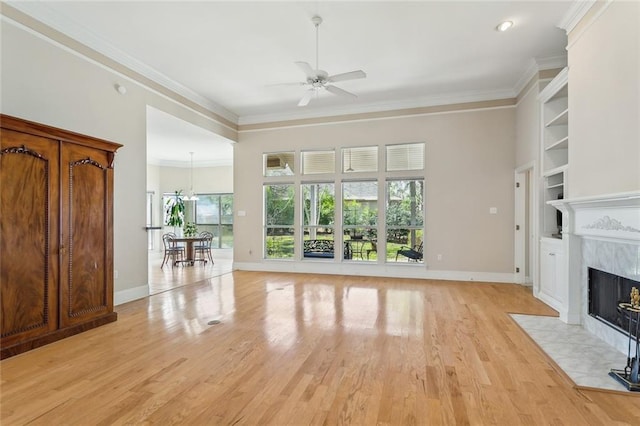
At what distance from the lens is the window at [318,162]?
7398mm

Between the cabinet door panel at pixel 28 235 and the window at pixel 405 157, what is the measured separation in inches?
221

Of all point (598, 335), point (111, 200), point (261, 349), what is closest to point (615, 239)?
point (598, 335)

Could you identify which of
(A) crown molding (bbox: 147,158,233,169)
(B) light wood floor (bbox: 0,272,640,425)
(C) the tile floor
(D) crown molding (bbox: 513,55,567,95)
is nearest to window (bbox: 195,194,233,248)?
(A) crown molding (bbox: 147,158,233,169)

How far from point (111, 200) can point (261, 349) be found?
267cm

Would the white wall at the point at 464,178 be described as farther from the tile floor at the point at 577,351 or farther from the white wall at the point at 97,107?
the white wall at the point at 97,107

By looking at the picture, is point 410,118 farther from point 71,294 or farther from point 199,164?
point 199,164

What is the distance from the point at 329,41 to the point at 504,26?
7.29 ft

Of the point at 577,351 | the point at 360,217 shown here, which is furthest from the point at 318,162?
the point at 577,351

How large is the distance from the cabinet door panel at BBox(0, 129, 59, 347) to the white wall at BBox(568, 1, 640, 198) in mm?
5498

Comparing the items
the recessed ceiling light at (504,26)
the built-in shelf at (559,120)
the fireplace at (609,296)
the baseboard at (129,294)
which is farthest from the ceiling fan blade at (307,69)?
the baseboard at (129,294)

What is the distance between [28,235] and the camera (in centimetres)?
315

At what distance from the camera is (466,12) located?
3816mm

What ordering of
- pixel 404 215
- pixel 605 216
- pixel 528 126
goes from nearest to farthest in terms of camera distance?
1. pixel 605 216
2. pixel 528 126
3. pixel 404 215

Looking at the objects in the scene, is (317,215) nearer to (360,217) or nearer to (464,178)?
(360,217)
